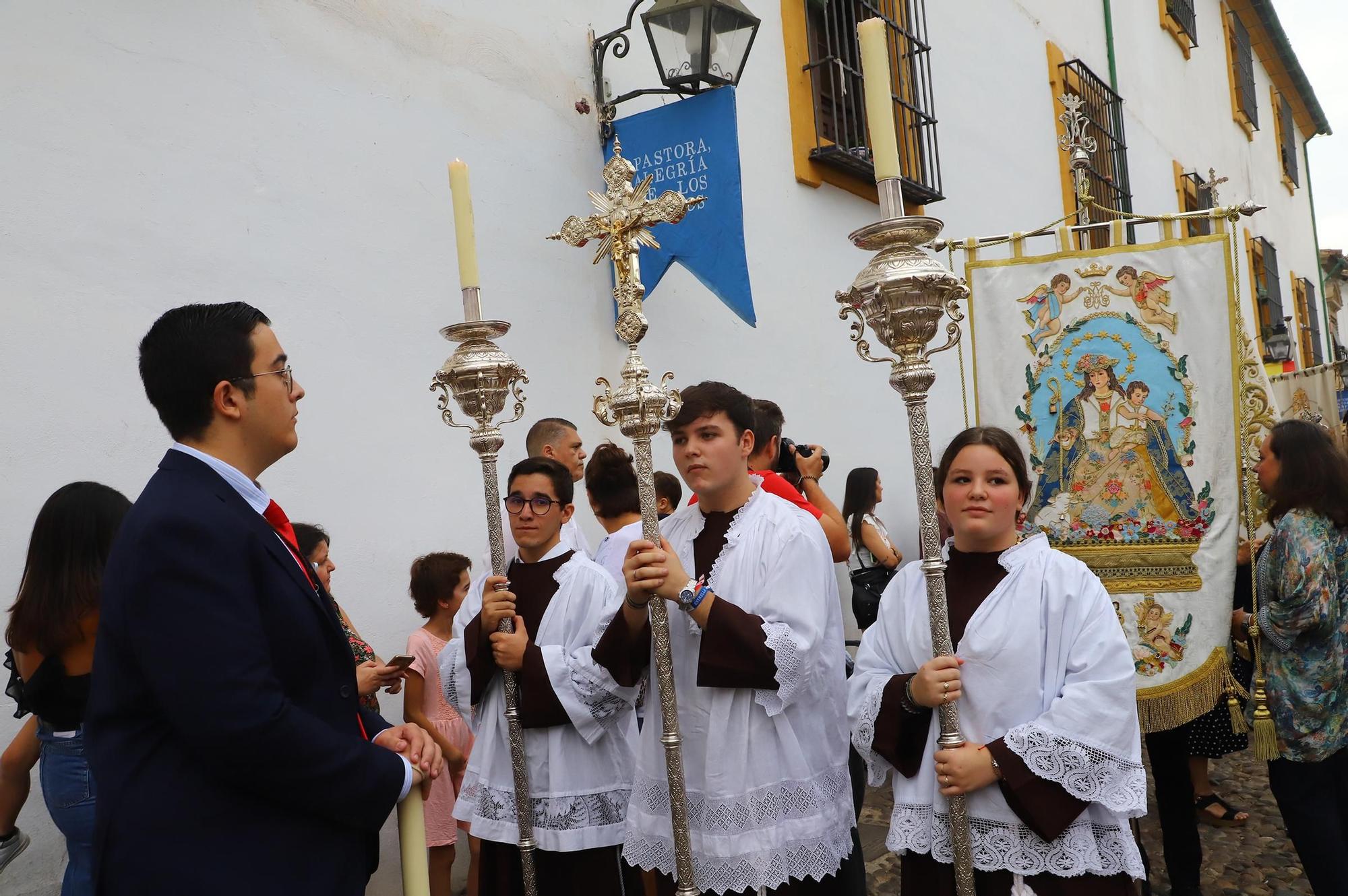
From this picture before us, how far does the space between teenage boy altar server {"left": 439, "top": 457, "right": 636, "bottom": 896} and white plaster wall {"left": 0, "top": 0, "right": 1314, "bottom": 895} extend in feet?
3.19

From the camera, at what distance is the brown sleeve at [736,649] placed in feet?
8.95

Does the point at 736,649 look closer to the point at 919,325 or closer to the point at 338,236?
the point at 919,325

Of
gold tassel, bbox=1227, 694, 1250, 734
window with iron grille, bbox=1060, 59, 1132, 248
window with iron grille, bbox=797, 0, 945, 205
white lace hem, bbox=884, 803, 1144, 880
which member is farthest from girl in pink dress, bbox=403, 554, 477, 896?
window with iron grille, bbox=1060, 59, 1132, 248

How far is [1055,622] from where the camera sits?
252 cm

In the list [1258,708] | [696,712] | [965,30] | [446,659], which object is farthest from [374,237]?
[965,30]

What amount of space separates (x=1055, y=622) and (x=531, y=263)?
3.24m

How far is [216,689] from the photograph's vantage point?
1.76m

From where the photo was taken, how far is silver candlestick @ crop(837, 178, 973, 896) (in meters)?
2.45

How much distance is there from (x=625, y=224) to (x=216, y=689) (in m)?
1.72

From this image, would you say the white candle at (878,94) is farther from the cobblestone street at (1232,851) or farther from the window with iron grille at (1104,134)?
the window with iron grille at (1104,134)

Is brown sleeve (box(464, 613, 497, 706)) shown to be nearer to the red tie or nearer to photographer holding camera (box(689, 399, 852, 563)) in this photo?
photographer holding camera (box(689, 399, 852, 563))

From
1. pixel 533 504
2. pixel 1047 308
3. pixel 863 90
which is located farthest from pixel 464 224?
pixel 863 90

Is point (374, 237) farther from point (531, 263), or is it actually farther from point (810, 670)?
point (810, 670)

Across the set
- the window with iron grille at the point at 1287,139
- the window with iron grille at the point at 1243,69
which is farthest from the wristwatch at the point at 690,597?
the window with iron grille at the point at 1287,139
